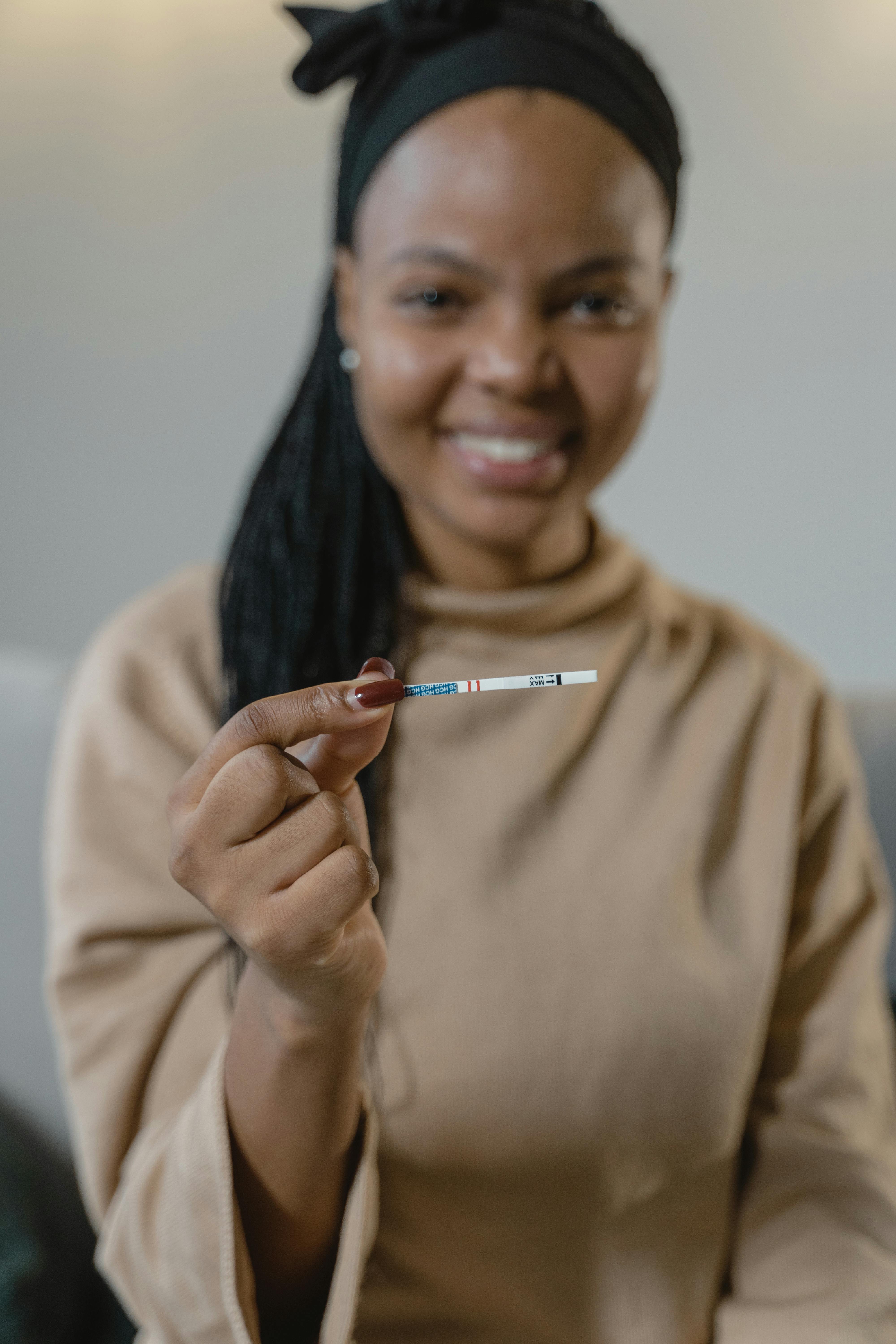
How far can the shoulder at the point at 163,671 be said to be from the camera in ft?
2.11

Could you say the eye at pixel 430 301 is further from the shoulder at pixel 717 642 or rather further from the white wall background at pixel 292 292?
the white wall background at pixel 292 292

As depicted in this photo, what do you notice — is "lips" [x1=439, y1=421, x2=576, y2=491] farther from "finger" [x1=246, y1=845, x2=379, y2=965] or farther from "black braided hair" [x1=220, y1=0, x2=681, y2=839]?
"finger" [x1=246, y1=845, x2=379, y2=965]

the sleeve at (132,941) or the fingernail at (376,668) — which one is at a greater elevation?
the fingernail at (376,668)

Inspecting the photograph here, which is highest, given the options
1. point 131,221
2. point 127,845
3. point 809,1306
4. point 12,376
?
point 131,221

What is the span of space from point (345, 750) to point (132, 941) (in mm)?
295

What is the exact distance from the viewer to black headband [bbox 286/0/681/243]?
0.57 m

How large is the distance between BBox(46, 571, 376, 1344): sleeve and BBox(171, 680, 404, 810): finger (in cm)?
20

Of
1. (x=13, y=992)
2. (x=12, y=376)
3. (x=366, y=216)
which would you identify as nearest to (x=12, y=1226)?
(x=13, y=992)

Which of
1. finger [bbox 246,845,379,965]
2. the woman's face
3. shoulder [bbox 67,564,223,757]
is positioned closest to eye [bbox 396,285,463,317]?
the woman's face

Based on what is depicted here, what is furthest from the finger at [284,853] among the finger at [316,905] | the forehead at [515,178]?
the forehead at [515,178]

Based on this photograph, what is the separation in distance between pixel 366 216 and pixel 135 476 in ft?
2.18

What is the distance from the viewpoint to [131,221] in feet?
3.68

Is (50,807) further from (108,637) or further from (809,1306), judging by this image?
(809,1306)

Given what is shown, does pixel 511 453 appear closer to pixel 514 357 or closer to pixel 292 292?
pixel 514 357
